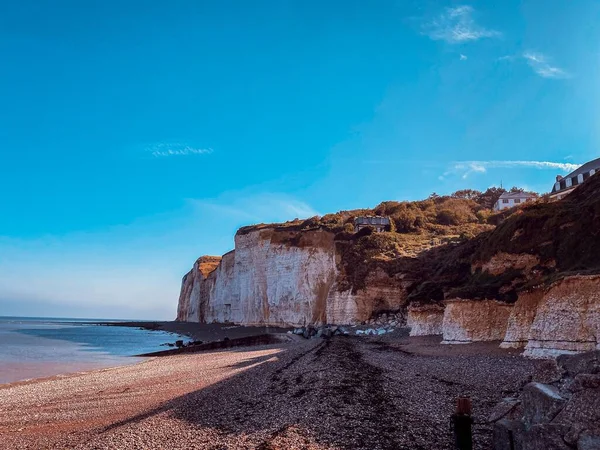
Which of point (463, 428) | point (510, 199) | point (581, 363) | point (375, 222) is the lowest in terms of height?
point (463, 428)

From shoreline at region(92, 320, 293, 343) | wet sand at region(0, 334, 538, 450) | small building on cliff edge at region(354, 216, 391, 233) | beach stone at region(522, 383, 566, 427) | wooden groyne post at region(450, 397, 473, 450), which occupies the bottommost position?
shoreline at region(92, 320, 293, 343)

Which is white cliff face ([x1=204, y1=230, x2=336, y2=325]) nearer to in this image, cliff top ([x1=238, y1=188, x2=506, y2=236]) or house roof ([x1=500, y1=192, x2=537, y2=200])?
cliff top ([x1=238, y1=188, x2=506, y2=236])

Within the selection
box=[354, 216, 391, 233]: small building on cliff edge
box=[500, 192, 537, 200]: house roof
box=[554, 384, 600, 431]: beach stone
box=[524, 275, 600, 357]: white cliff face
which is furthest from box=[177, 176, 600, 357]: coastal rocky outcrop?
box=[554, 384, 600, 431]: beach stone

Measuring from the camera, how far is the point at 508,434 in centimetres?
591

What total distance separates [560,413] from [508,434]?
36.3 inches

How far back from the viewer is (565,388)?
5.54m

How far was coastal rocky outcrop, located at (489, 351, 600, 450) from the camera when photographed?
4.89m

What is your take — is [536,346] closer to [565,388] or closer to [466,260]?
[565,388]

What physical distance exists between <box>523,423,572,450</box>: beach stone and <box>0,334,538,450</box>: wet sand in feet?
5.00

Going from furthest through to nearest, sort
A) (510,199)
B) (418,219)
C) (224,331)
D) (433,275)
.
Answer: (510,199), (418,219), (224,331), (433,275)

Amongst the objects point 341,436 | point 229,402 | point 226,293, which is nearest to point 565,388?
point 341,436

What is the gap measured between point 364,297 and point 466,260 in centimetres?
1388

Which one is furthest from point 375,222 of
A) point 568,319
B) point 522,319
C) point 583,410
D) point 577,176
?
point 583,410

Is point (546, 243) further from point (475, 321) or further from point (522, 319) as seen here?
point (522, 319)
